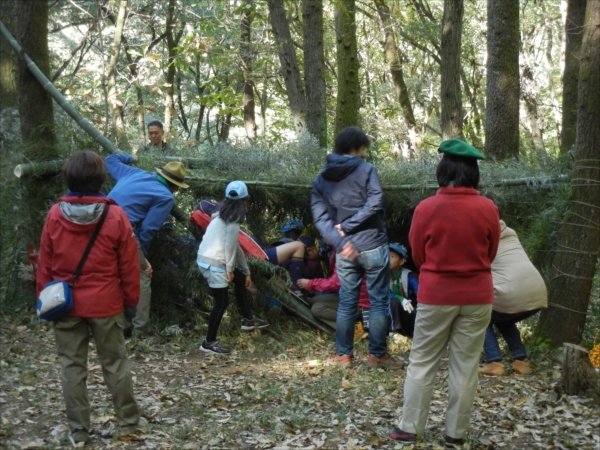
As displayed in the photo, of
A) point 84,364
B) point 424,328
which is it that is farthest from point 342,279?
point 84,364

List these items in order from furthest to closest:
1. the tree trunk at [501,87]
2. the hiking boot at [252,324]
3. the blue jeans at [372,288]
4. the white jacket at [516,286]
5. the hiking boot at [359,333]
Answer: the tree trunk at [501,87]
the hiking boot at [252,324]
the hiking boot at [359,333]
the blue jeans at [372,288]
the white jacket at [516,286]

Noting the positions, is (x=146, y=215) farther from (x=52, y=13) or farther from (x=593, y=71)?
(x=52, y=13)

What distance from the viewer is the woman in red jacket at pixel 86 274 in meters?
4.55

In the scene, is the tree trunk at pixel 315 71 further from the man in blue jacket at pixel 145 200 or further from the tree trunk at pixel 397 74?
the tree trunk at pixel 397 74

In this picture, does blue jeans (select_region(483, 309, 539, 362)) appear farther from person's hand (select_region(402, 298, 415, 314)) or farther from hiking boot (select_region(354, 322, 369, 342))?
hiking boot (select_region(354, 322, 369, 342))

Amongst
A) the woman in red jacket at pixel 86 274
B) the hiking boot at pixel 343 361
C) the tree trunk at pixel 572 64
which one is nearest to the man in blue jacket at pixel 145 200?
the hiking boot at pixel 343 361

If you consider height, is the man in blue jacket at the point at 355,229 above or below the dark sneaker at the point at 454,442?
above

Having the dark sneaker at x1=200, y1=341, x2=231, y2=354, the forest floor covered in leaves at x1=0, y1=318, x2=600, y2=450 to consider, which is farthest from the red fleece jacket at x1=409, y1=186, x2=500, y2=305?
the dark sneaker at x1=200, y1=341, x2=231, y2=354

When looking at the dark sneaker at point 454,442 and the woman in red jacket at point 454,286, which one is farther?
the dark sneaker at point 454,442

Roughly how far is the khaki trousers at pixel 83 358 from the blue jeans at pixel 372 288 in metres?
2.56

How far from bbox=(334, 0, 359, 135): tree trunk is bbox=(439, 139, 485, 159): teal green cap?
6.77 m

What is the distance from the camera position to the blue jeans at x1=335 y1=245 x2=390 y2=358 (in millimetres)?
6586

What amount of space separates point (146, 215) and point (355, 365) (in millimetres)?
2711

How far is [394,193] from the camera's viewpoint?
8055mm
